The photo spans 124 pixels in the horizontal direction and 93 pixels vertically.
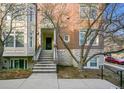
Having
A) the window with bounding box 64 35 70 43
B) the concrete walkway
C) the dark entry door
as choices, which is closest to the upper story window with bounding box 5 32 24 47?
the dark entry door

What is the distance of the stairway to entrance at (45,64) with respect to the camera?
1667cm

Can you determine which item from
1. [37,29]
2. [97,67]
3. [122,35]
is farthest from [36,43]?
[122,35]

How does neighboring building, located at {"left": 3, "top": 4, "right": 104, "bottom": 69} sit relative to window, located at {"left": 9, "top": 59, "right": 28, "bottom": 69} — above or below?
above

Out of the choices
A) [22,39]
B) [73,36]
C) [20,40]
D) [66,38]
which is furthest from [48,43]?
[73,36]

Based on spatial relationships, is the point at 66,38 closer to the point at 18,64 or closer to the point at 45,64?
the point at 45,64

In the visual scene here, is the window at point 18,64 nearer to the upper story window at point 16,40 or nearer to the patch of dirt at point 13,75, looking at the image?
the upper story window at point 16,40

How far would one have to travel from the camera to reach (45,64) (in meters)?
17.9

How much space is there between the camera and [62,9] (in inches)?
826

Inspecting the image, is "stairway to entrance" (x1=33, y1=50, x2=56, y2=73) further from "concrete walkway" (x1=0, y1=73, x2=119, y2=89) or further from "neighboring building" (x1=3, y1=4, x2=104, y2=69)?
"concrete walkway" (x1=0, y1=73, x2=119, y2=89)

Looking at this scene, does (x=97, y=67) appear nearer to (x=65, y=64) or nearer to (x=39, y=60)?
(x=65, y=64)

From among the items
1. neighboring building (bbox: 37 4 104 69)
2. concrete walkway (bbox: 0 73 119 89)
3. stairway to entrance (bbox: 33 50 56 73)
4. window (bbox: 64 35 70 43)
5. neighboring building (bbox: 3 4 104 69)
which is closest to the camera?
concrete walkway (bbox: 0 73 119 89)

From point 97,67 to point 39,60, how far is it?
22.7 ft

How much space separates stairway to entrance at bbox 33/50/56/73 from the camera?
16.7m

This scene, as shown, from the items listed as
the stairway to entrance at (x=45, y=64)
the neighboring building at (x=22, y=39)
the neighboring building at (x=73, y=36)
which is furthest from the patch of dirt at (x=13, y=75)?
the neighboring building at (x=22, y=39)
